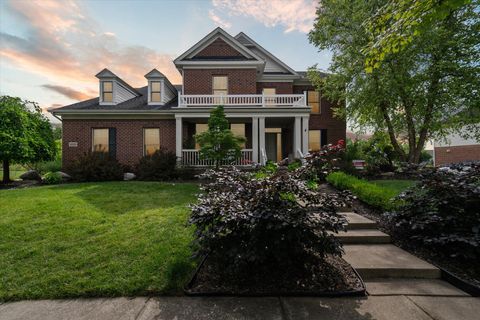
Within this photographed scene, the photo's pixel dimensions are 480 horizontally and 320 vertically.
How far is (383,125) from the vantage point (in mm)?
13039

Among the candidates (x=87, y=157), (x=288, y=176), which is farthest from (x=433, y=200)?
(x=87, y=157)

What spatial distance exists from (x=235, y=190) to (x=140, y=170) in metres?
9.65

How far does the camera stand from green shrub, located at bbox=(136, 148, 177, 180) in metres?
11.2

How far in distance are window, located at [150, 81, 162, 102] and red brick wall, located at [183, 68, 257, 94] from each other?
1.60 m

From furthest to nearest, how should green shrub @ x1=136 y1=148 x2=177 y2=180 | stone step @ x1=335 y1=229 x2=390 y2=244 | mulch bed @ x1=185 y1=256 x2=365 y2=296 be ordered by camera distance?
green shrub @ x1=136 y1=148 x2=177 y2=180 → stone step @ x1=335 y1=229 x2=390 y2=244 → mulch bed @ x1=185 y1=256 x2=365 y2=296

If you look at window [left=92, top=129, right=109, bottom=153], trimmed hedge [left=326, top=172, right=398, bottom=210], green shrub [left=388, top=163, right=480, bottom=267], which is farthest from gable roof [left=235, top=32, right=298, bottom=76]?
green shrub [left=388, top=163, right=480, bottom=267]

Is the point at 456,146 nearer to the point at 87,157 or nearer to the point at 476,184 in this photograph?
the point at 476,184

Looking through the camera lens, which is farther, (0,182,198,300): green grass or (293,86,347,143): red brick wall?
(293,86,347,143): red brick wall

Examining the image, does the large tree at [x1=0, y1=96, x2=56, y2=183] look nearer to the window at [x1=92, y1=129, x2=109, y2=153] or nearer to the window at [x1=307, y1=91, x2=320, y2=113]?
the window at [x1=92, y1=129, x2=109, y2=153]

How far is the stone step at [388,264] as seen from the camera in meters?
3.22

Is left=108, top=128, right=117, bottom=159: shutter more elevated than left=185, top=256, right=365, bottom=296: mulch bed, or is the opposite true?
left=108, top=128, right=117, bottom=159: shutter

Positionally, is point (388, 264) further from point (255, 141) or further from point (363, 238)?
point (255, 141)

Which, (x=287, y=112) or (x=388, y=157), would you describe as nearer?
(x=287, y=112)

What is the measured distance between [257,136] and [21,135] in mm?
12593
